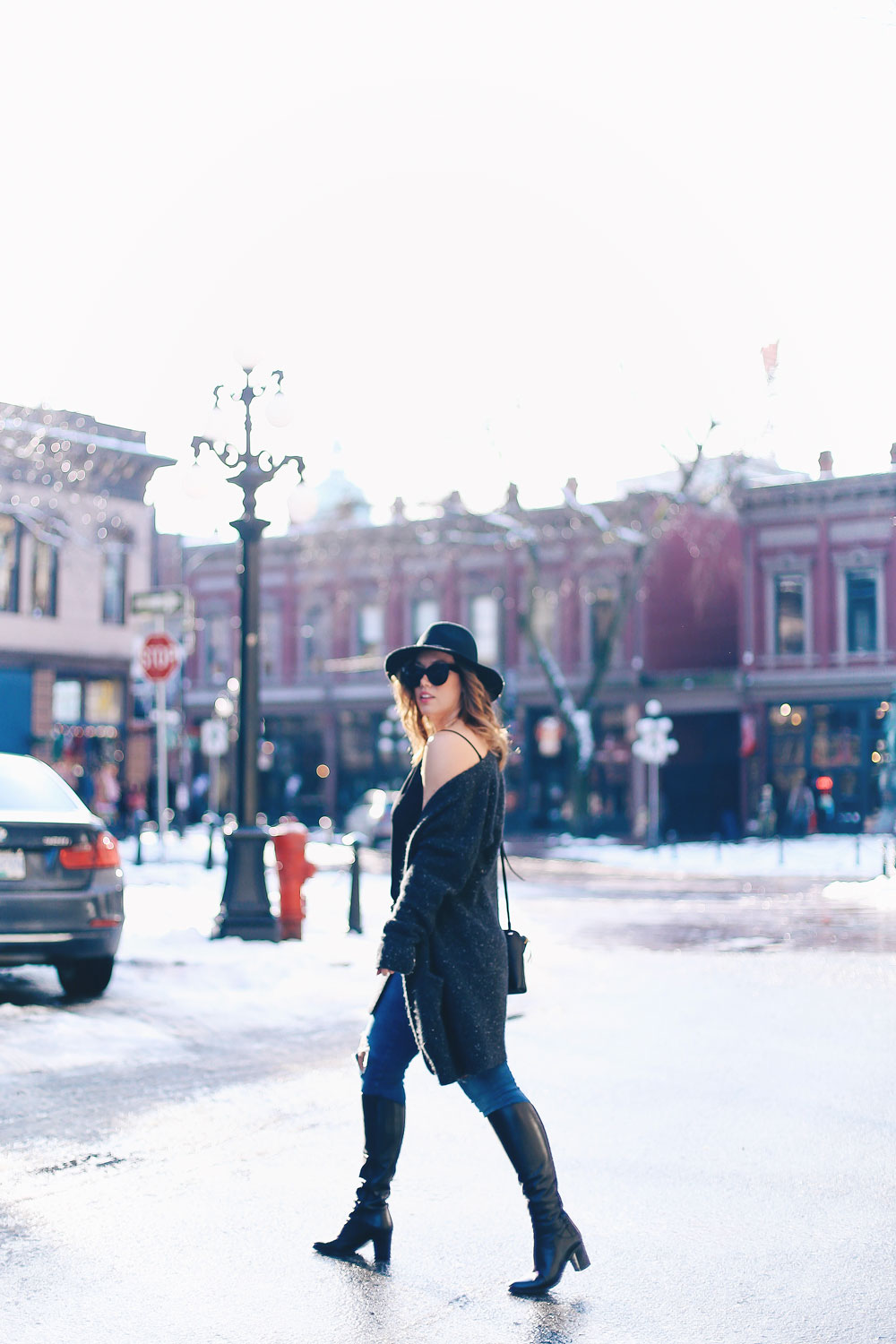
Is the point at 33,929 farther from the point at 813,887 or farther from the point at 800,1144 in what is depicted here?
the point at 813,887

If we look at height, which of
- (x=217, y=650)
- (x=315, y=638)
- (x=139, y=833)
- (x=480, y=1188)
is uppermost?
(x=315, y=638)

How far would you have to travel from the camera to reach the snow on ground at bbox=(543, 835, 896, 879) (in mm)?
30406

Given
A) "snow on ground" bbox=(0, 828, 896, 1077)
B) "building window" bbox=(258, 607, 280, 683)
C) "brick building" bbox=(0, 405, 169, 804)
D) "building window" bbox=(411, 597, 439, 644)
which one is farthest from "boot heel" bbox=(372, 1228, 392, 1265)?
"building window" bbox=(258, 607, 280, 683)

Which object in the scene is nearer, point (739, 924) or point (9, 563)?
point (739, 924)

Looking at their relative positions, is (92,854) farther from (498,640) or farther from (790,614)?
(498,640)

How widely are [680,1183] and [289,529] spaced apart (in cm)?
4966

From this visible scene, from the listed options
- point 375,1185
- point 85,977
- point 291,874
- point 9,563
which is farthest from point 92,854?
point 9,563

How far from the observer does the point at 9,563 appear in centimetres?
3562

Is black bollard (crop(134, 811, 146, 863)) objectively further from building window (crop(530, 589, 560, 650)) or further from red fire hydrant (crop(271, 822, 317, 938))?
building window (crop(530, 589, 560, 650))

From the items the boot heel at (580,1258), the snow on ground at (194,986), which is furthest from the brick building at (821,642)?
the boot heel at (580,1258)

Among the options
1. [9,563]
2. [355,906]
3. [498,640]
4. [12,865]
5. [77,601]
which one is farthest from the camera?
[498,640]

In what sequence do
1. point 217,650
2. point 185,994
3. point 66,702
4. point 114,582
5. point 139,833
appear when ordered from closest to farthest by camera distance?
point 185,994 < point 139,833 < point 66,702 < point 114,582 < point 217,650

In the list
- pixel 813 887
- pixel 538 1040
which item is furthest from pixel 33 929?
pixel 813 887

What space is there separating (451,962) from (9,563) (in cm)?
3240
